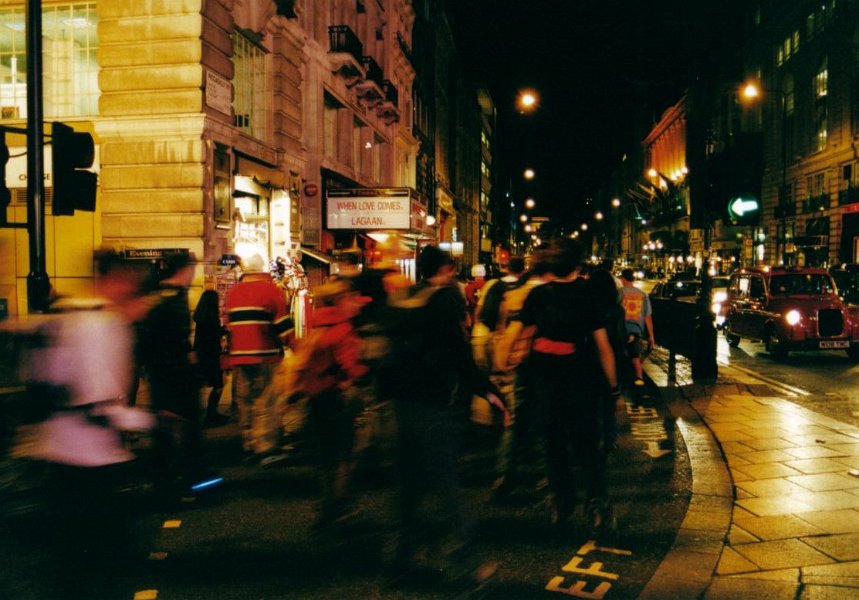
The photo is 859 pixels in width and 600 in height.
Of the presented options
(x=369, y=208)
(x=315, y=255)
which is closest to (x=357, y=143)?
(x=369, y=208)

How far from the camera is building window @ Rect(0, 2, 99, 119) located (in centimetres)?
1555

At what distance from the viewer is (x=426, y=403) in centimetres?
440

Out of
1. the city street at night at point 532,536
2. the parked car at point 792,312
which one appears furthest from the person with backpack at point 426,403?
the parked car at point 792,312

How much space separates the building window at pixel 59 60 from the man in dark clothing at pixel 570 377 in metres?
13.6

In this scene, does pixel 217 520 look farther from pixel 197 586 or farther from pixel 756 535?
pixel 756 535

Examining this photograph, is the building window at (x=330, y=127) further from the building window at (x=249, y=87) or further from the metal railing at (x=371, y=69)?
the building window at (x=249, y=87)

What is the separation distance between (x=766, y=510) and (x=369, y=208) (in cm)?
1833

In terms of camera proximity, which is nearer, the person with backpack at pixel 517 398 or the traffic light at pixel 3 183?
the person with backpack at pixel 517 398

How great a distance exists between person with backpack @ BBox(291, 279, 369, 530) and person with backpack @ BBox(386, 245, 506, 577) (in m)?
1.05

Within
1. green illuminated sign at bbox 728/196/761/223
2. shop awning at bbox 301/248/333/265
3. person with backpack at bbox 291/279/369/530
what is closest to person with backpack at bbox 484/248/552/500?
person with backpack at bbox 291/279/369/530

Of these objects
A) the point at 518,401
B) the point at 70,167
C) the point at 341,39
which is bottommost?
the point at 518,401

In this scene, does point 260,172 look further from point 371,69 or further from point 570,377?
point 570,377

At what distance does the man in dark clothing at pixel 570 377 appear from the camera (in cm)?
511

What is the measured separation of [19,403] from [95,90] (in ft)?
45.8
